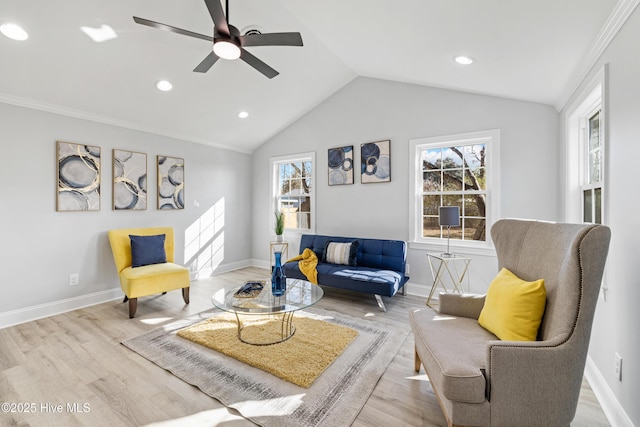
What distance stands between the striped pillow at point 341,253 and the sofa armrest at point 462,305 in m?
1.84

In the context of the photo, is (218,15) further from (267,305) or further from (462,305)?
(462,305)

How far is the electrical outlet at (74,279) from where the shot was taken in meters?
3.51

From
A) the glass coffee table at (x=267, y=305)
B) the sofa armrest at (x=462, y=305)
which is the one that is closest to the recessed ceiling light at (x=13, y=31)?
the glass coffee table at (x=267, y=305)

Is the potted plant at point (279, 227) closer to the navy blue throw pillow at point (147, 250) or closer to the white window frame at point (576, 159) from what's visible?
the navy blue throw pillow at point (147, 250)

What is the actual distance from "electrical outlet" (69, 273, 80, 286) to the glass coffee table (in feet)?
7.22

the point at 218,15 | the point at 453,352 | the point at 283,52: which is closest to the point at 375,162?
the point at 283,52

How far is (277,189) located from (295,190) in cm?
47

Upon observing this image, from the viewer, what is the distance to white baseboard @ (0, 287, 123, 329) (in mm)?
3057

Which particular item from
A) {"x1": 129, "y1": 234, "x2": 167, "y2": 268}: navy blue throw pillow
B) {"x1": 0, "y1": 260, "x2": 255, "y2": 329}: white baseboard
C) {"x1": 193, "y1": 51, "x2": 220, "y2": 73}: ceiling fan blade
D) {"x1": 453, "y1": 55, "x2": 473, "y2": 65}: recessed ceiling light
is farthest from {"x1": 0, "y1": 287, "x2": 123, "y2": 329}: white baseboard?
{"x1": 453, "y1": 55, "x2": 473, "y2": 65}: recessed ceiling light

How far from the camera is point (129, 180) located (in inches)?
159

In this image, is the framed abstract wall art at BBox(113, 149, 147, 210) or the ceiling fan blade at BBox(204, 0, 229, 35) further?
the framed abstract wall art at BBox(113, 149, 147, 210)

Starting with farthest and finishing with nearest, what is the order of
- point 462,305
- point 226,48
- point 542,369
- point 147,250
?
point 147,250 → point 226,48 → point 462,305 → point 542,369

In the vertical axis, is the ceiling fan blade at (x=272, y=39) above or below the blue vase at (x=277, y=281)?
above

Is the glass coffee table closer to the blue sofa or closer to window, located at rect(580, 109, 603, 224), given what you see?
the blue sofa
